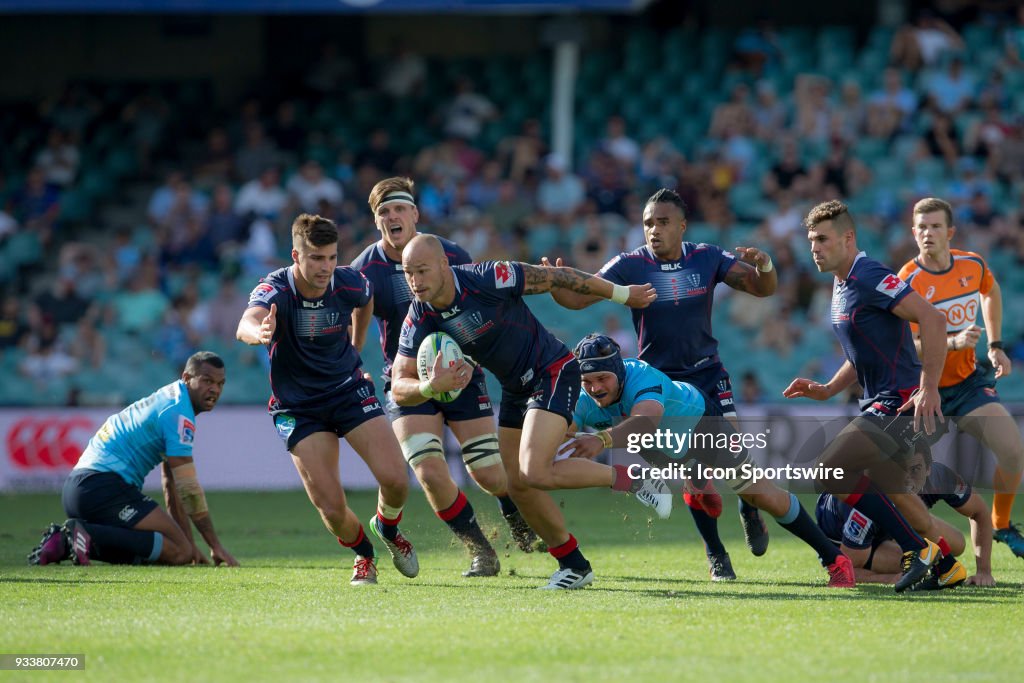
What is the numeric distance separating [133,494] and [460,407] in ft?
8.80

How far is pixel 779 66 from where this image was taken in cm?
2209

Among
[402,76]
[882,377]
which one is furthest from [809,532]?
[402,76]

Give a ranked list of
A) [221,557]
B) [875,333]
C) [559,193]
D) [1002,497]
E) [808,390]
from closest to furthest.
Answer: [875,333] < [808,390] < [1002,497] < [221,557] < [559,193]

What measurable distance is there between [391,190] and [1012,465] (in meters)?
4.66

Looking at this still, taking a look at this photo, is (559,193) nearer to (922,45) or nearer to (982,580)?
(922,45)

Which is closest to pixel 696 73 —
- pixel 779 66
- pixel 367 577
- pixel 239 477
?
pixel 779 66

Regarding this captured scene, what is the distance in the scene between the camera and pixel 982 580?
8.83 metres

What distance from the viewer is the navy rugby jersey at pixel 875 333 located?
27.9 feet

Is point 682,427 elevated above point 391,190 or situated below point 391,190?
below

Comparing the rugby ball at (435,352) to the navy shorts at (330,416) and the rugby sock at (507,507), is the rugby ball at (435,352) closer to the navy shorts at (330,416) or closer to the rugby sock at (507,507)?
the navy shorts at (330,416)

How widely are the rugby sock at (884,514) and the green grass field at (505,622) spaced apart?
344 mm

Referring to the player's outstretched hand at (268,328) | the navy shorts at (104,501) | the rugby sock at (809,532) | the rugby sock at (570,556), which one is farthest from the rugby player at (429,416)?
the navy shorts at (104,501)

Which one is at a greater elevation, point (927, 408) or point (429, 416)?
point (927, 408)

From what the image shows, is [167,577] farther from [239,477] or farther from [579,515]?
[239,477]
